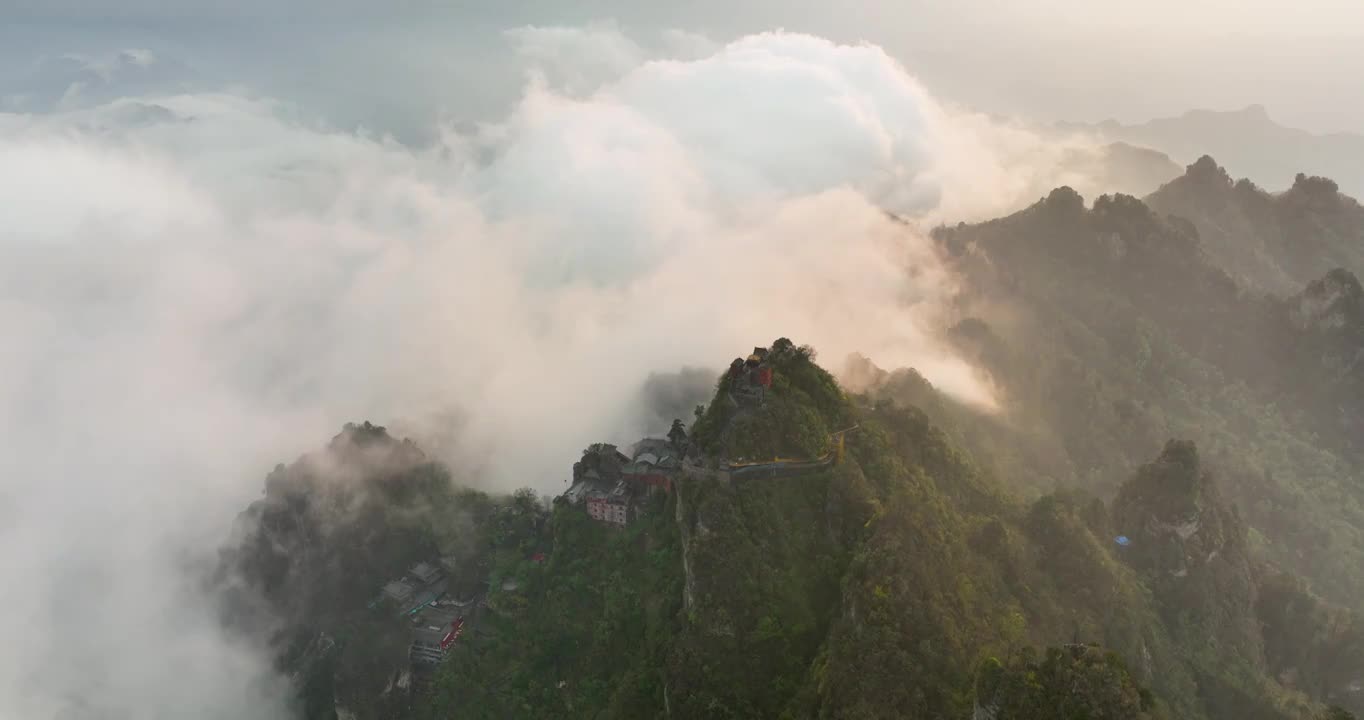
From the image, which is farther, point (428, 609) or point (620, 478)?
point (428, 609)

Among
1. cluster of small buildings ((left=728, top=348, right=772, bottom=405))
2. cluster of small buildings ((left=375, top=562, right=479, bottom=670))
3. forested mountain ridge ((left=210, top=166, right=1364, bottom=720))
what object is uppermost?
cluster of small buildings ((left=728, top=348, right=772, bottom=405))

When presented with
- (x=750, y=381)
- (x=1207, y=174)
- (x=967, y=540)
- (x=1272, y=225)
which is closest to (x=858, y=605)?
(x=967, y=540)

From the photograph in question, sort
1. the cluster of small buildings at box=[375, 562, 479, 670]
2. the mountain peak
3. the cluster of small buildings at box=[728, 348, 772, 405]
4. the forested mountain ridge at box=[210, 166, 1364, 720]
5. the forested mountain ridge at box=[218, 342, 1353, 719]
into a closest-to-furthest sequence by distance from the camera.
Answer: the forested mountain ridge at box=[218, 342, 1353, 719] < the forested mountain ridge at box=[210, 166, 1364, 720] < the cluster of small buildings at box=[728, 348, 772, 405] < the cluster of small buildings at box=[375, 562, 479, 670] < the mountain peak

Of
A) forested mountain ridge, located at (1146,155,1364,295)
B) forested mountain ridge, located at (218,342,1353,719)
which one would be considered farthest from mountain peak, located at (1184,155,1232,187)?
forested mountain ridge, located at (218,342,1353,719)

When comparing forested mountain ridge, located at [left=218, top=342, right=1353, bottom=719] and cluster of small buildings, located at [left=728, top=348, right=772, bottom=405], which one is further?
cluster of small buildings, located at [left=728, top=348, right=772, bottom=405]

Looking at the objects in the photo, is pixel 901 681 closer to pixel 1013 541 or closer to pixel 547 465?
pixel 1013 541

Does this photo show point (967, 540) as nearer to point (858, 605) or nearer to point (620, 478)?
point (858, 605)

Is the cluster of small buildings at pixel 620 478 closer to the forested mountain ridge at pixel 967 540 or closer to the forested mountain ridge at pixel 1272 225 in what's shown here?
the forested mountain ridge at pixel 967 540

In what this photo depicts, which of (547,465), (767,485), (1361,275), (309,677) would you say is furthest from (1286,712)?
(1361,275)

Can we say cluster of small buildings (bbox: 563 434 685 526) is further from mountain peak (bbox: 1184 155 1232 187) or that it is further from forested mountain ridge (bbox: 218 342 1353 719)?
mountain peak (bbox: 1184 155 1232 187)
